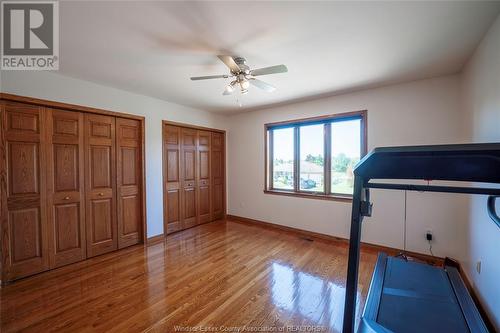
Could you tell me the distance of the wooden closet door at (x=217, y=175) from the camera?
4.79 metres

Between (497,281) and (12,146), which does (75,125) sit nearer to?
(12,146)

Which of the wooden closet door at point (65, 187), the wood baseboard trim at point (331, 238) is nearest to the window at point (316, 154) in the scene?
the wood baseboard trim at point (331, 238)

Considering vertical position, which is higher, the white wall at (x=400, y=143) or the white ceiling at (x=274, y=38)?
the white ceiling at (x=274, y=38)

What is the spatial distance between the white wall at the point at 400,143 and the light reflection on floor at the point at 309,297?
1361 millimetres

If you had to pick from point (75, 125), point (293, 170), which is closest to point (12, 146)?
point (75, 125)

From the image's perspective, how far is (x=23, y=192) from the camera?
7.93 ft

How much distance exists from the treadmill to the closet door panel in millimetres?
3336

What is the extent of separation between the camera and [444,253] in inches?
107

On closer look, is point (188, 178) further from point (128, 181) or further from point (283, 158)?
point (283, 158)

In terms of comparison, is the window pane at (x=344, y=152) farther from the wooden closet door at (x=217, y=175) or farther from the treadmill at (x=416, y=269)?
the wooden closet door at (x=217, y=175)

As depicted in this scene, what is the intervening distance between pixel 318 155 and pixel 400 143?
4.02ft

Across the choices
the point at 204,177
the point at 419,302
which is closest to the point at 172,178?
the point at 204,177

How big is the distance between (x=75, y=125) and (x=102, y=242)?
5.52 ft

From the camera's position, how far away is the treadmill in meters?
0.93
